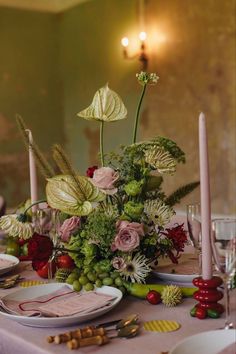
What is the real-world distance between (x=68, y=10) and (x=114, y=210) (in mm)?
4296

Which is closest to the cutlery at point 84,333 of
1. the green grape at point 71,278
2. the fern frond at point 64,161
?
the green grape at point 71,278

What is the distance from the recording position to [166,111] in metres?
4.13

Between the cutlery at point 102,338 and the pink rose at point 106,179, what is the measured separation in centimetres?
36

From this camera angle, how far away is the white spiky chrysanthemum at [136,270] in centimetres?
124

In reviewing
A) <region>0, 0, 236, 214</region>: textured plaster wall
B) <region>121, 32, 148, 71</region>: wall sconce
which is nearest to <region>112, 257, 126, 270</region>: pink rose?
<region>0, 0, 236, 214</region>: textured plaster wall

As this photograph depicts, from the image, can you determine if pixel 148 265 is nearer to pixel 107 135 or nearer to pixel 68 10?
pixel 107 135

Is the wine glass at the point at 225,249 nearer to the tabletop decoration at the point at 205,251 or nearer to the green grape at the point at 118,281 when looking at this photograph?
the tabletop decoration at the point at 205,251

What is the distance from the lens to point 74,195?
1276 mm

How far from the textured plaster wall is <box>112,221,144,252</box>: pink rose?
101 inches

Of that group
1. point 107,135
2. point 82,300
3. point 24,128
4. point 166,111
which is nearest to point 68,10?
point 107,135

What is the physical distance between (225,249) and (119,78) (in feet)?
12.1

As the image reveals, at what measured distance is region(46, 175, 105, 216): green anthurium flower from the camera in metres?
1.27

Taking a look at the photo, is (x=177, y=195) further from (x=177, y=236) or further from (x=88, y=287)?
(x=88, y=287)

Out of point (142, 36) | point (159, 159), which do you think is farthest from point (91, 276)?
point (142, 36)
